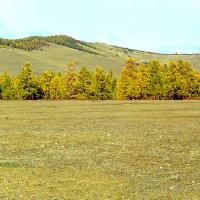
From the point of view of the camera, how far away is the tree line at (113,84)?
11969 cm

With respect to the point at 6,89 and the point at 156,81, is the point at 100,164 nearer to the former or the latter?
the point at 156,81

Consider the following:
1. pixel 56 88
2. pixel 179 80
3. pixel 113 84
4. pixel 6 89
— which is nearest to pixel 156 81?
pixel 179 80

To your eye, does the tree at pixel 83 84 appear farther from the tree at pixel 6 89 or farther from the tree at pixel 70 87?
the tree at pixel 6 89

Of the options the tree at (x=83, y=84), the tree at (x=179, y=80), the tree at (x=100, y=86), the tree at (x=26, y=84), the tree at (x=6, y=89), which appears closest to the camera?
the tree at (x=179, y=80)

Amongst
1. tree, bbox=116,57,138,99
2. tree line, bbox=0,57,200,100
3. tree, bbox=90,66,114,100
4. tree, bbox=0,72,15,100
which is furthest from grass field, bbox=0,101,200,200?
tree, bbox=0,72,15,100

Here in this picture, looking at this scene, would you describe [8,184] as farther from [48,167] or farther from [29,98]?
[29,98]

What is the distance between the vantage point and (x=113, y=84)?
133625mm

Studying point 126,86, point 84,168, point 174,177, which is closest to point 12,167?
point 84,168

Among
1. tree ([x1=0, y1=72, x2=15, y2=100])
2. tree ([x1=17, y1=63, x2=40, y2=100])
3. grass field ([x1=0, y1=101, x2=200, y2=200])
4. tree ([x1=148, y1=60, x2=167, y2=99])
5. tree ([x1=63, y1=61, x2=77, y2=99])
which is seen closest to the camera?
grass field ([x1=0, y1=101, x2=200, y2=200])

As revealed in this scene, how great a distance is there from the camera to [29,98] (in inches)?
5020

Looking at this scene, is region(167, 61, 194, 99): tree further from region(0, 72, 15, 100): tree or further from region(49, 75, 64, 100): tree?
region(0, 72, 15, 100): tree

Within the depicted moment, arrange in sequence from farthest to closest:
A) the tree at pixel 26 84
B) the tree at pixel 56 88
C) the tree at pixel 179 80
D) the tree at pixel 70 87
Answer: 1. the tree at pixel 70 87
2. the tree at pixel 56 88
3. the tree at pixel 26 84
4. the tree at pixel 179 80

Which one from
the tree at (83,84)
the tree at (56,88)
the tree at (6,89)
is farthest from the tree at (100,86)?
the tree at (6,89)

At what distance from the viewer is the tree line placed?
120 metres
